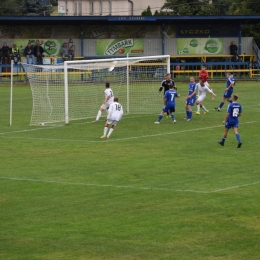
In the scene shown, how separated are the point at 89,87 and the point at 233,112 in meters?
16.8

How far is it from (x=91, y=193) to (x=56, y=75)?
772 inches

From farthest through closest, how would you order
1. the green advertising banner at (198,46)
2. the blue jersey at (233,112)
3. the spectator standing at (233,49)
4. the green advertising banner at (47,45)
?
the green advertising banner at (198,46), the green advertising banner at (47,45), the spectator standing at (233,49), the blue jersey at (233,112)

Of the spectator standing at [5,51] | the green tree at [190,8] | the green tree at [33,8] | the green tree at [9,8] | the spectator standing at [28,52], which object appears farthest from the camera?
the green tree at [33,8]

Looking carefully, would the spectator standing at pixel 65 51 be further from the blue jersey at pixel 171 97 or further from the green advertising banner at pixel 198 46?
the blue jersey at pixel 171 97

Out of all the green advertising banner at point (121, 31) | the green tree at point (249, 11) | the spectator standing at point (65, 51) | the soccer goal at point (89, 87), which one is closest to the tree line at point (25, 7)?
the green tree at point (249, 11)

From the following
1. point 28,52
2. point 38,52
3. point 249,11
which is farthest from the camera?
point 249,11

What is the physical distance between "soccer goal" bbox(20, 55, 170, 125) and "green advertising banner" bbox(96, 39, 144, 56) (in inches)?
743

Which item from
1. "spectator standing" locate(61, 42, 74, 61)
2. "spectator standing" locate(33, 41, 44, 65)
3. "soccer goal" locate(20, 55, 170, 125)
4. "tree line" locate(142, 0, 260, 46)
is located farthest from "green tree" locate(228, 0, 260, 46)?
"soccer goal" locate(20, 55, 170, 125)

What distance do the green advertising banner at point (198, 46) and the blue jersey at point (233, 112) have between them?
39.3 metres

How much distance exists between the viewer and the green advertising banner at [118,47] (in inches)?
2532

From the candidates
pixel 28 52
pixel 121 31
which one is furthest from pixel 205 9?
pixel 28 52

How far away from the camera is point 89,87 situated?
41.7 m

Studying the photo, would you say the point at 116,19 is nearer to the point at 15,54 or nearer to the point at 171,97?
the point at 15,54

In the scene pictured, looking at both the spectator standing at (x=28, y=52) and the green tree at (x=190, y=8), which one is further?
the green tree at (x=190, y=8)
